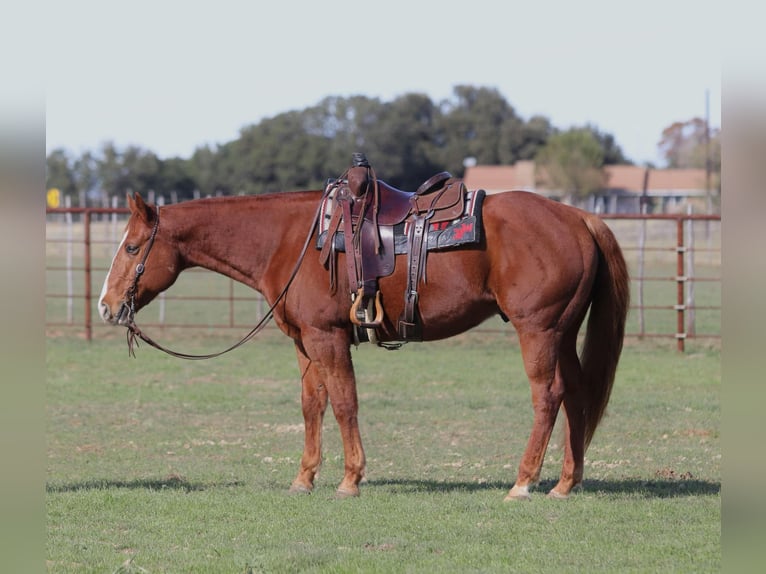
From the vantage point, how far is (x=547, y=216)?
6.11 m

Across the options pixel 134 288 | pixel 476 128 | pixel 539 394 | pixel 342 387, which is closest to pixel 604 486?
pixel 539 394

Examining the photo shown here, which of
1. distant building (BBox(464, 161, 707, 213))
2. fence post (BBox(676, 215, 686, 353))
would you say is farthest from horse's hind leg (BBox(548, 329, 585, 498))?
distant building (BBox(464, 161, 707, 213))

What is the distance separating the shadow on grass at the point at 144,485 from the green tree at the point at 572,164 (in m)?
61.0

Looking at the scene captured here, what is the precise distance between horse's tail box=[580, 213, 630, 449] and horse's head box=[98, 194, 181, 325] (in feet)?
9.52

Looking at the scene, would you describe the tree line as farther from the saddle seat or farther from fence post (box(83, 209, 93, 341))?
the saddle seat

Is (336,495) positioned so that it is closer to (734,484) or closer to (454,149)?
(734,484)

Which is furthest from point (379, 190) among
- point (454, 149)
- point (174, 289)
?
point (454, 149)

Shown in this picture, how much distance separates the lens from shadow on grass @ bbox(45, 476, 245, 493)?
6527 millimetres

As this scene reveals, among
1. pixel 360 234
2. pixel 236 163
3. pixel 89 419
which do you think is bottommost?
pixel 89 419

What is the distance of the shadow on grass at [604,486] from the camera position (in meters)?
6.26

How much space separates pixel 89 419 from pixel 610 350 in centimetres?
580

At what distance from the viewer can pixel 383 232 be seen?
6.21 m

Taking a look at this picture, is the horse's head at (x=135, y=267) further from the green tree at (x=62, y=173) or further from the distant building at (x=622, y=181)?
the distant building at (x=622, y=181)

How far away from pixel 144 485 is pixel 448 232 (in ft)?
9.21
